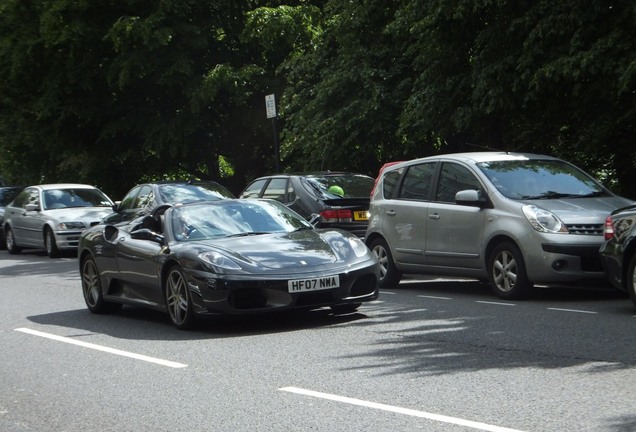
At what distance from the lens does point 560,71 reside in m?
16.7

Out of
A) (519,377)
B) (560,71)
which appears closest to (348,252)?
(519,377)

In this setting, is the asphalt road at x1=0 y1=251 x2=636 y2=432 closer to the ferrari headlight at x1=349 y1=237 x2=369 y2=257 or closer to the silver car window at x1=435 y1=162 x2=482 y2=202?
the ferrari headlight at x1=349 y1=237 x2=369 y2=257

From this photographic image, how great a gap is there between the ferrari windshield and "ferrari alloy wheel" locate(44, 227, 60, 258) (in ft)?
45.7

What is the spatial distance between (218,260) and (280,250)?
0.68 m

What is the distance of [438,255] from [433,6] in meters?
6.97

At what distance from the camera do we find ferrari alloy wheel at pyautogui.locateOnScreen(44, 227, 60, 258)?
2586cm

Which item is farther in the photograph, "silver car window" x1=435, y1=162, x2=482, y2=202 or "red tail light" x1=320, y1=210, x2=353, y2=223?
"red tail light" x1=320, y1=210, x2=353, y2=223

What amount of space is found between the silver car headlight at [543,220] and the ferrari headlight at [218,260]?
3.61 metres

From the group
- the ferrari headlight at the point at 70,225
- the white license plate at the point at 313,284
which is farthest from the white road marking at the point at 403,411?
the ferrari headlight at the point at 70,225

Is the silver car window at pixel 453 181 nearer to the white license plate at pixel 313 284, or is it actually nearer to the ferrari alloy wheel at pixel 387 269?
the ferrari alloy wheel at pixel 387 269

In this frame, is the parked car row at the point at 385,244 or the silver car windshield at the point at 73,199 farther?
the silver car windshield at the point at 73,199

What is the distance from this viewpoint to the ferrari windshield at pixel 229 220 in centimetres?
1205

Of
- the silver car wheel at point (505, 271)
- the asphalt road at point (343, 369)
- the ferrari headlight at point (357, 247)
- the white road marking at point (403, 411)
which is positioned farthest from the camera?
the silver car wheel at point (505, 271)

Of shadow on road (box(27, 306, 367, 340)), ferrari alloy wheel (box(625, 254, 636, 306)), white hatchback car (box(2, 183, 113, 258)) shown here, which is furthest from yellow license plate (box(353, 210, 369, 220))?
white hatchback car (box(2, 183, 113, 258))
